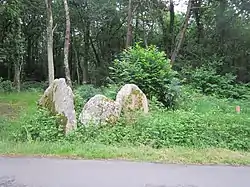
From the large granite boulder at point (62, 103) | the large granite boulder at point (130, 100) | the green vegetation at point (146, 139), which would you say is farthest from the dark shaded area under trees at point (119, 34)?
the green vegetation at point (146, 139)

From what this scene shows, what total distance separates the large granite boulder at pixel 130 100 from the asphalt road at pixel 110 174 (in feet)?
12.4

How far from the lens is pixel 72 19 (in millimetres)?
31906

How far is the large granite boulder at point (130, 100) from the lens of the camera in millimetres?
10469

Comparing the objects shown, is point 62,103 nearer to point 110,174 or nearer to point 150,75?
point 110,174

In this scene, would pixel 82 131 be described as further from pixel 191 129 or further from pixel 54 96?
pixel 191 129

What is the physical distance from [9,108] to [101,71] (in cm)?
1797

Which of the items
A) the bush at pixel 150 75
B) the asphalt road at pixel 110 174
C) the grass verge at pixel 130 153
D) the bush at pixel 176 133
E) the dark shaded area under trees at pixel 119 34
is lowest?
the asphalt road at pixel 110 174

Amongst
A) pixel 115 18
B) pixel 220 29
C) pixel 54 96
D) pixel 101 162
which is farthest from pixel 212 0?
pixel 101 162

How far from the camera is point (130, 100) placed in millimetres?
10758

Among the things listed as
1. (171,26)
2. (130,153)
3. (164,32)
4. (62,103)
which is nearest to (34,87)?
(164,32)

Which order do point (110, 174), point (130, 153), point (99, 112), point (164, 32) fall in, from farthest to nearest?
1. point (164, 32)
2. point (99, 112)
3. point (130, 153)
4. point (110, 174)

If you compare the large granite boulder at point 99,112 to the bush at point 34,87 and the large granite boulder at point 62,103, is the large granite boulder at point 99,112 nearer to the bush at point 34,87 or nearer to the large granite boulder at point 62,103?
the large granite boulder at point 62,103

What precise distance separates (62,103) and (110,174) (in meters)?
4.05

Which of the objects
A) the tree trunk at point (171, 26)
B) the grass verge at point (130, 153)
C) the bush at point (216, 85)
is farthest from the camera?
the tree trunk at point (171, 26)
